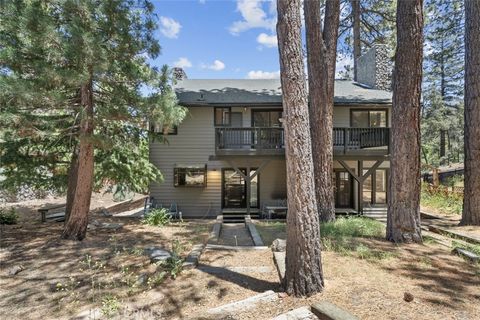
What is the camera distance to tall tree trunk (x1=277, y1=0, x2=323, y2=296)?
394 cm

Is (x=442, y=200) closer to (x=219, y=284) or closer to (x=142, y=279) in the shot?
(x=219, y=284)

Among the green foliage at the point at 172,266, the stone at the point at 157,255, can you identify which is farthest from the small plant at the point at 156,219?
the green foliage at the point at 172,266

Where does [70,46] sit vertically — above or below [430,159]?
above

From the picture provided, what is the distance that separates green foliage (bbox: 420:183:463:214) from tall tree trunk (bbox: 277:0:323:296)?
11862mm

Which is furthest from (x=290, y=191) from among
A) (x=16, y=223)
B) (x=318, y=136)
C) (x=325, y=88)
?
(x=16, y=223)

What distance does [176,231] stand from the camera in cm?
815

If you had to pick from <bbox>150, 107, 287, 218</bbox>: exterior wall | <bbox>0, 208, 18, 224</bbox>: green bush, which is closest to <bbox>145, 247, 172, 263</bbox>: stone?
<bbox>0, 208, 18, 224</bbox>: green bush

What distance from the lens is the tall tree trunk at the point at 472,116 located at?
8.71 m

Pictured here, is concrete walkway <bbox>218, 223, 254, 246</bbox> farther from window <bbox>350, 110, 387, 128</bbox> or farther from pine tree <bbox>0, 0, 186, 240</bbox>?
window <bbox>350, 110, 387, 128</bbox>

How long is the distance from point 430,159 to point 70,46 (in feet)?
126

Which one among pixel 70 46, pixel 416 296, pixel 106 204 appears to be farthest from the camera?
pixel 106 204

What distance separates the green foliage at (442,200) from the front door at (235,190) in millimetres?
8308

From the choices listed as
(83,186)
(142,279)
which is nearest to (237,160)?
(83,186)

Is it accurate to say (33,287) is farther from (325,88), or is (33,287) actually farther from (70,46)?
(325,88)
